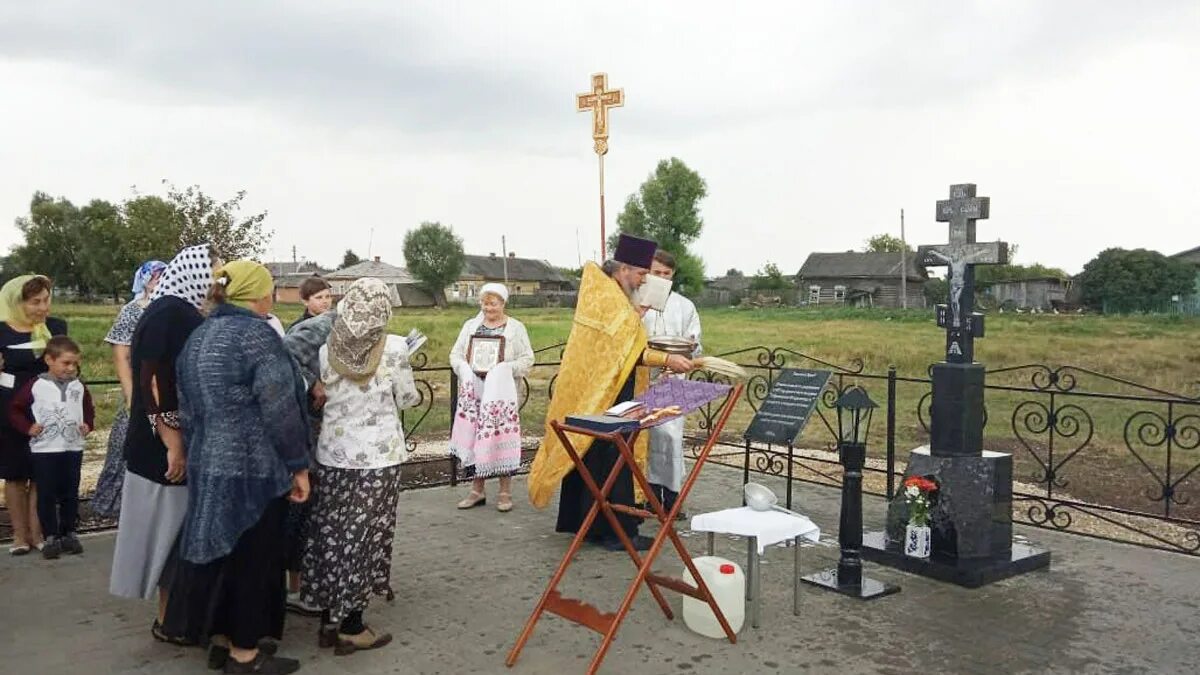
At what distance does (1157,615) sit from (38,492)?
616 centimetres

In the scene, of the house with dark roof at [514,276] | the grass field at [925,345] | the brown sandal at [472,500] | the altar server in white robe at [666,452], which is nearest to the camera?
the altar server in white robe at [666,452]

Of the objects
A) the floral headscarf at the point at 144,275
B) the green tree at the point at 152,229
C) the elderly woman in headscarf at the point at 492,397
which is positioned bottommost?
the elderly woman in headscarf at the point at 492,397

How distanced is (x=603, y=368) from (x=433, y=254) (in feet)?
208

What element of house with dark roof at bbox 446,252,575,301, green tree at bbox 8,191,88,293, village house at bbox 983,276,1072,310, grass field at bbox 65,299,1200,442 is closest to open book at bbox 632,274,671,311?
grass field at bbox 65,299,1200,442

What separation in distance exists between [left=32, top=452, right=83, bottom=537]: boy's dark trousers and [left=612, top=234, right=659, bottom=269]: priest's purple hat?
3438mm

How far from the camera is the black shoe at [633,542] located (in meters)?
5.76

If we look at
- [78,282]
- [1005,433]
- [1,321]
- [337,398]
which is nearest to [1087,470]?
[1005,433]

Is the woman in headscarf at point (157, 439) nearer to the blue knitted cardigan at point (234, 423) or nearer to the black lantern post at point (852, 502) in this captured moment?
the blue knitted cardigan at point (234, 423)

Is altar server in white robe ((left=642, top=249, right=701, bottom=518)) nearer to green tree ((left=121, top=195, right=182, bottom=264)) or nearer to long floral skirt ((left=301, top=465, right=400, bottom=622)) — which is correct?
long floral skirt ((left=301, top=465, right=400, bottom=622))

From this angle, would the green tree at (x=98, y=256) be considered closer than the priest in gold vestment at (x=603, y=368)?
No

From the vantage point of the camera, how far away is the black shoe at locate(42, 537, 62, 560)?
5531 millimetres

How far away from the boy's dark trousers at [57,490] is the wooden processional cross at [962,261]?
5227 millimetres

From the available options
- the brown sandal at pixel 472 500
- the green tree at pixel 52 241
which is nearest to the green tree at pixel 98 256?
the green tree at pixel 52 241

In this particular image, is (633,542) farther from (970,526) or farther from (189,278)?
(189,278)
